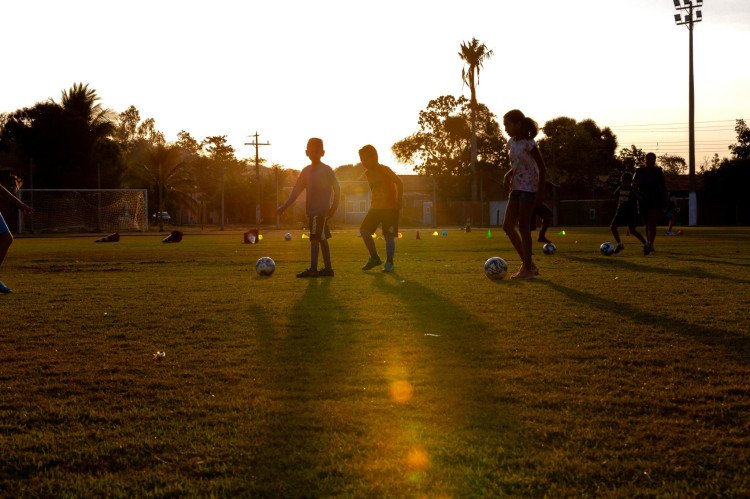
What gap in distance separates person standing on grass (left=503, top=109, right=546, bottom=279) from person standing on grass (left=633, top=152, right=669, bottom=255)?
250 inches

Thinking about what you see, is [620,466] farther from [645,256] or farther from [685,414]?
[645,256]

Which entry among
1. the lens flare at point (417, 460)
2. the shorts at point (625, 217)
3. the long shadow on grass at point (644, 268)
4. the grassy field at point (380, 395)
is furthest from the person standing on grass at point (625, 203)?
the lens flare at point (417, 460)

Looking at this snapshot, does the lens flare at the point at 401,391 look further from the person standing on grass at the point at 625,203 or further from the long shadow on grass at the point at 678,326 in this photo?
the person standing on grass at the point at 625,203

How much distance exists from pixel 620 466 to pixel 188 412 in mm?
2082

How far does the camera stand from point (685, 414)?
13.0ft

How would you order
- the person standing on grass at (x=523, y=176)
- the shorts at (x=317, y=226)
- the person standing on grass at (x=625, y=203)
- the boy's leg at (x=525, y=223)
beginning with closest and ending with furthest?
the person standing on grass at (x=523, y=176), the boy's leg at (x=525, y=223), the shorts at (x=317, y=226), the person standing on grass at (x=625, y=203)

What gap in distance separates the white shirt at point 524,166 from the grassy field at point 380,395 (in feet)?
6.93

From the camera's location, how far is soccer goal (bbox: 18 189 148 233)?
168ft

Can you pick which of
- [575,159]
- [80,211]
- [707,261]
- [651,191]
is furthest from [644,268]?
[575,159]

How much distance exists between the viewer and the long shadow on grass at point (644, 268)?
439 inches

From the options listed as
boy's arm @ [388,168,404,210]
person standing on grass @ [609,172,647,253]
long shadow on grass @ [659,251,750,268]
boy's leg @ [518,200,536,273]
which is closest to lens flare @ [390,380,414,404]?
boy's leg @ [518,200,536,273]

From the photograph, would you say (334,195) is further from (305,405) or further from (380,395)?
(305,405)

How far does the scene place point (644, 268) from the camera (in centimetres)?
1291

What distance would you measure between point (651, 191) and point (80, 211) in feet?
144
